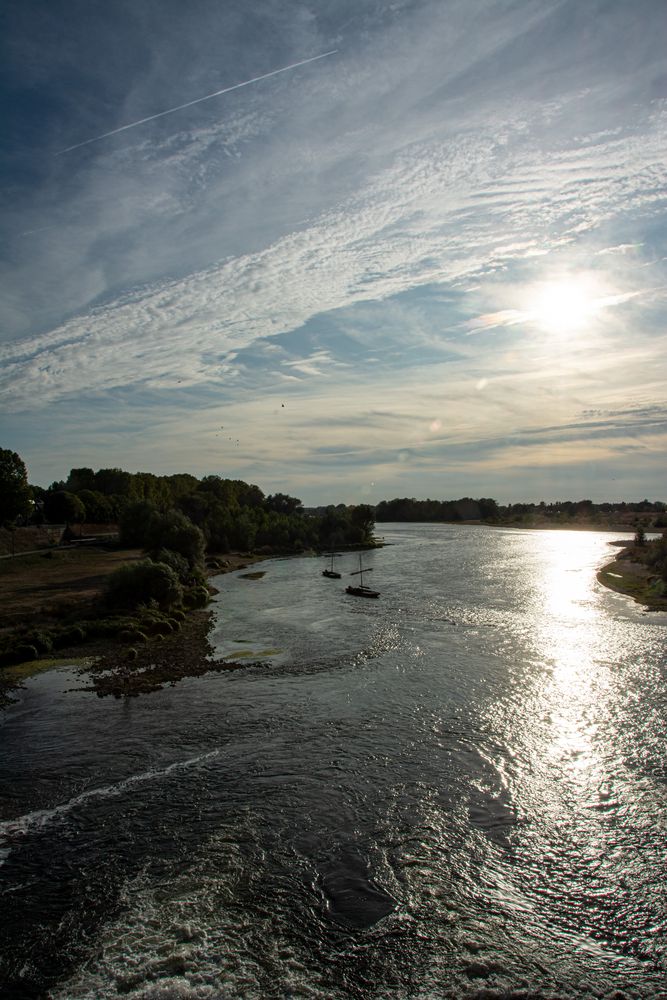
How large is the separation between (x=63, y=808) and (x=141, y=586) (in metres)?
37.9

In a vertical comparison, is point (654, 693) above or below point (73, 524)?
below

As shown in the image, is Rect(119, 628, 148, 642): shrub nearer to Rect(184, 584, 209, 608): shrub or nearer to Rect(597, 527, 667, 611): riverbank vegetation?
Rect(184, 584, 209, 608): shrub

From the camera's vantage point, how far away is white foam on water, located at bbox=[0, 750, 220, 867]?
1942cm

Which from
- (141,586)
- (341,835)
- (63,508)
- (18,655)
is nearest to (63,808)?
(341,835)

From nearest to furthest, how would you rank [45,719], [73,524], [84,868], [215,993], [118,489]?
1. [215,993]
2. [84,868]
3. [45,719]
4. [73,524]
5. [118,489]

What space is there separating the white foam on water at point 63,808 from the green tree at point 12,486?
266 feet

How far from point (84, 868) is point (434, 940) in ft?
32.1

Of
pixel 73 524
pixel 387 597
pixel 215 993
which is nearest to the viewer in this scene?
pixel 215 993

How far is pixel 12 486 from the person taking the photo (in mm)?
93188

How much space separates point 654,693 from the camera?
3359 cm

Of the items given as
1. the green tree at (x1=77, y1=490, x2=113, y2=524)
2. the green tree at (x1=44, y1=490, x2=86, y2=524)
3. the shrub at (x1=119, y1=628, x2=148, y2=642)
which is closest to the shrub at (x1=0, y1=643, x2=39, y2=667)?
the shrub at (x1=119, y1=628, x2=148, y2=642)

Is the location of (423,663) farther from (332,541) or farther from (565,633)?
(332,541)

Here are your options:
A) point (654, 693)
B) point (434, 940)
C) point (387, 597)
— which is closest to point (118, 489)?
point (387, 597)

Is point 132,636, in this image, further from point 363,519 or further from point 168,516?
point 363,519
